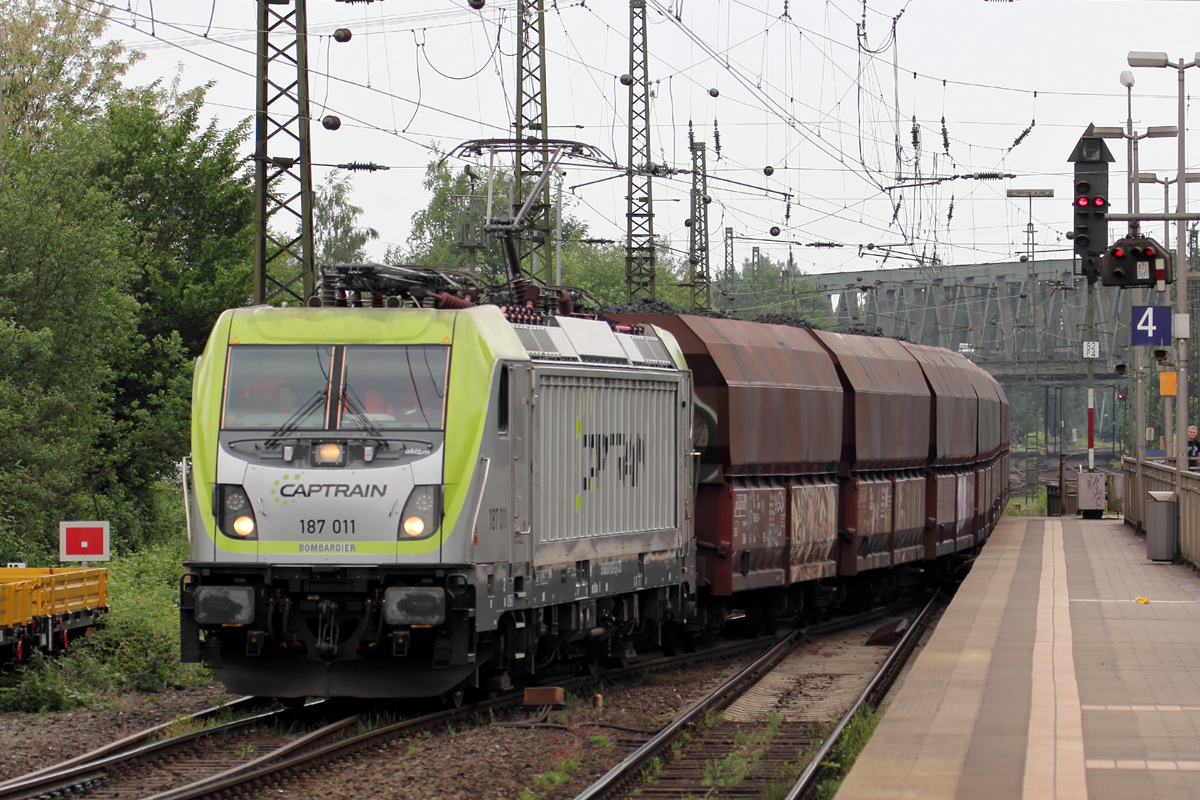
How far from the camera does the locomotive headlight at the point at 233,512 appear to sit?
37.8ft

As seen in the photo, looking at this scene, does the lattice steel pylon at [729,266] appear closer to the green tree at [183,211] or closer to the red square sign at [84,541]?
the green tree at [183,211]

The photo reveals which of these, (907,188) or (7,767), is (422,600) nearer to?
(7,767)

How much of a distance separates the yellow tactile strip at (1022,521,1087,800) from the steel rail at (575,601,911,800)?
8.47 feet

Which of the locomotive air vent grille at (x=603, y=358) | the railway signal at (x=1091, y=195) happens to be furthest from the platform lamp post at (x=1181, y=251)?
the locomotive air vent grille at (x=603, y=358)

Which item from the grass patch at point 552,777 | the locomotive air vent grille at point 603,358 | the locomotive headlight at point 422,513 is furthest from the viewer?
the locomotive air vent grille at point 603,358

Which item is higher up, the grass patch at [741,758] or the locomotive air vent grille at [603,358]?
the locomotive air vent grille at [603,358]

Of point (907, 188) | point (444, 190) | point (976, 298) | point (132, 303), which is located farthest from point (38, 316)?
point (444, 190)

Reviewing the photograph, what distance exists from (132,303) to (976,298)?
154 feet

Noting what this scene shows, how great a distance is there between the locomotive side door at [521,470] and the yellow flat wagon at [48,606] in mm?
5103

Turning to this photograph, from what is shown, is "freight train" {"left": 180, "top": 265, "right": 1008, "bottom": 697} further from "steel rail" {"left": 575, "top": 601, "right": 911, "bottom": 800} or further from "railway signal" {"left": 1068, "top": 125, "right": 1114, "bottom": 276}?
"railway signal" {"left": 1068, "top": 125, "right": 1114, "bottom": 276}

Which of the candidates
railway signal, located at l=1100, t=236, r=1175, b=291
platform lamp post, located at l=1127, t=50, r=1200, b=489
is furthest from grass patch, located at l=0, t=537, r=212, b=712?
platform lamp post, located at l=1127, t=50, r=1200, b=489

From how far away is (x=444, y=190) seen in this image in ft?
262

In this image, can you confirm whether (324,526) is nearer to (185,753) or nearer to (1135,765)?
(185,753)

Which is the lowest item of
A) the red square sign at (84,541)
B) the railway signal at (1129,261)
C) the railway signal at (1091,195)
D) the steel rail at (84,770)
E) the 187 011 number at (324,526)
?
the steel rail at (84,770)
